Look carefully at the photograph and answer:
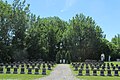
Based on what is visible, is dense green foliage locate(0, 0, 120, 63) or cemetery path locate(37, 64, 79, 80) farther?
dense green foliage locate(0, 0, 120, 63)

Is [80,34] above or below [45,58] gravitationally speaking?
above

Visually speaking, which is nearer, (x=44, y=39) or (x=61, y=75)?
(x=61, y=75)

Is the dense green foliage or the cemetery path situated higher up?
the dense green foliage

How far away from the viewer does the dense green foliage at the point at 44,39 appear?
65.8 m

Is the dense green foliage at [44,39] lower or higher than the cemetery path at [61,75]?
higher

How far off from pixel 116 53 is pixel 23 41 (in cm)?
3387

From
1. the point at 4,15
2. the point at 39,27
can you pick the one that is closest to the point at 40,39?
the point at 39,27

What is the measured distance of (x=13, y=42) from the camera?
222 ft

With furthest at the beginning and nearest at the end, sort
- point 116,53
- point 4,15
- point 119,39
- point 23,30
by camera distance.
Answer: point 119,39 → point 116,53 → point 23,30 → point 4,15

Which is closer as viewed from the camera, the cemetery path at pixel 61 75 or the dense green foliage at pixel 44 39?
the cemetery path at pixel 61 75

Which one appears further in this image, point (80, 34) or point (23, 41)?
point (80, 34)

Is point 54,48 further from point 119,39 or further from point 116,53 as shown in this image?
point 119,39

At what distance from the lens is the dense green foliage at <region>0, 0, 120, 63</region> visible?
2589 inches

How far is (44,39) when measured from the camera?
7712 centimetres
